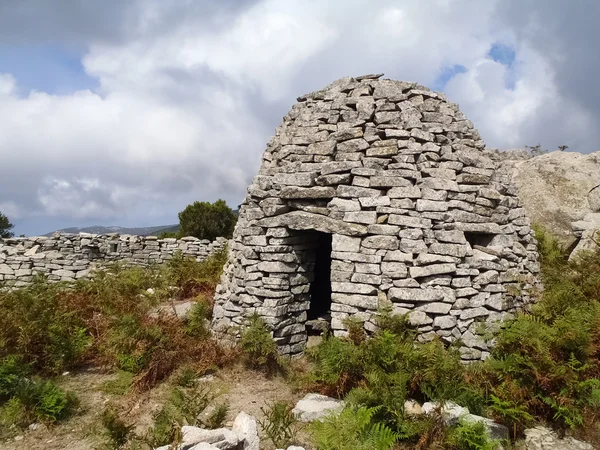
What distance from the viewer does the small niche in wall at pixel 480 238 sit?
6.77 metres

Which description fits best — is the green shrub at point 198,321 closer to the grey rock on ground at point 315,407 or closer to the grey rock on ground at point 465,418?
the grey rock on ground at point 315,407

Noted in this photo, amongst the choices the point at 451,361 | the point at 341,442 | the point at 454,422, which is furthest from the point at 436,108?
the point at 341,442

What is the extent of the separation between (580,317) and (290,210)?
13.8ft

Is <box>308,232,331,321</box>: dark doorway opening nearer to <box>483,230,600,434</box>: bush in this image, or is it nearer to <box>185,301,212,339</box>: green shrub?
<box>185,301,212,339</box>: green shrub

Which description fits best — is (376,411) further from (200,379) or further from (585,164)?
(585,164)

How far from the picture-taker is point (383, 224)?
248 inches

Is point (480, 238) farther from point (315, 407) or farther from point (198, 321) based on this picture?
point (198, 321)

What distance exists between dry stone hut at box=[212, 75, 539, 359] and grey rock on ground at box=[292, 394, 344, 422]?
3.63ft

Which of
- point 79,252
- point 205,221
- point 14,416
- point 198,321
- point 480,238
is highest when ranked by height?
point 205,221

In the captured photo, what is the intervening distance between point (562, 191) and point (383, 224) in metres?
A: 6.39

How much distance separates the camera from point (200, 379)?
6.30 meters

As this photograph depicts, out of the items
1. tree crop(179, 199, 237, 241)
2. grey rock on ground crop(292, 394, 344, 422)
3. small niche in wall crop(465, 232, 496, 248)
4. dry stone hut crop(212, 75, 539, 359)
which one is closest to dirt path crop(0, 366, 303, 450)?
grey rock on ground crop(292, 394, 344, 422)

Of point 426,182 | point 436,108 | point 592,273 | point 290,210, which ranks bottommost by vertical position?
point 592,273

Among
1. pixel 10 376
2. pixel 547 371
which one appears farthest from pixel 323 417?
pixel 10 376
